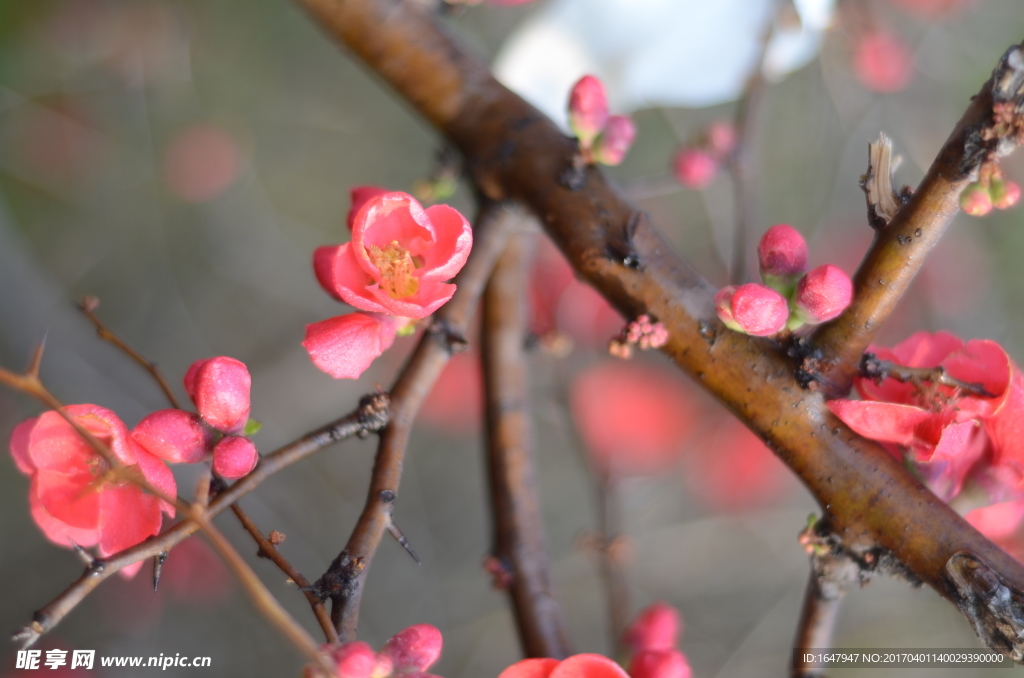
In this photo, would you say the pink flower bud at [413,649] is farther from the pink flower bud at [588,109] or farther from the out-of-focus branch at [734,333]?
the pink flower bud at [588,109]

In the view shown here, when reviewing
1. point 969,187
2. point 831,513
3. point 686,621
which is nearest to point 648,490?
point 686,621

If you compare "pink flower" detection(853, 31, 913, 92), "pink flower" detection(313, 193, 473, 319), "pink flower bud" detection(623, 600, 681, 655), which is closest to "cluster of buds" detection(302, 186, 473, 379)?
"pink flower" detection(313, 193, 473, 319)

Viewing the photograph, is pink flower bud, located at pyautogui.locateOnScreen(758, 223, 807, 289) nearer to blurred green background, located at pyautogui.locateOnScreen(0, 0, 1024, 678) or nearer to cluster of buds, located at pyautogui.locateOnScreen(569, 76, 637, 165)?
cluster of buds, located at pyautogui.locateOnScreen(569, 76, 637, 165)

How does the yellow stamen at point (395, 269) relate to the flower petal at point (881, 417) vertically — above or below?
above

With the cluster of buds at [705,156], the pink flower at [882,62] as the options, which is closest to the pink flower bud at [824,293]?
the cluster of buds at [705,156]

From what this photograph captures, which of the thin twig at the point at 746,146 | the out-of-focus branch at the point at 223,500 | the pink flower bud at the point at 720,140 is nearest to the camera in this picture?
the out-of-focus branch at the point at 223,500
